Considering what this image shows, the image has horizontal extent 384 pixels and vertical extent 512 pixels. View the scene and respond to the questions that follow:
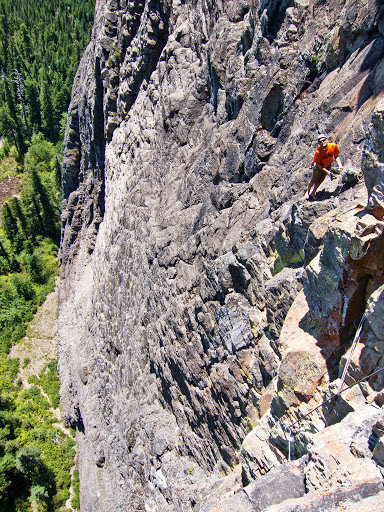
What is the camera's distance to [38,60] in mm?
94125

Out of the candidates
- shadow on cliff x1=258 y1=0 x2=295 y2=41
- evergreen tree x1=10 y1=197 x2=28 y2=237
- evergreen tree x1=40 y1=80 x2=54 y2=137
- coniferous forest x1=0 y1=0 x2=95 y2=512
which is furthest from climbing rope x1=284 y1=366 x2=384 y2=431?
evergreen tree x1=40 y1=80 x2=54 y2=137

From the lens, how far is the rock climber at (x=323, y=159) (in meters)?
8.07

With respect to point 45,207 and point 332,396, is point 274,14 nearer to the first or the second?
point 332,396

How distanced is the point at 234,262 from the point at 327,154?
4.15 meters

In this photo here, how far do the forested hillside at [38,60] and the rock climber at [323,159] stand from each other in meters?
77.1

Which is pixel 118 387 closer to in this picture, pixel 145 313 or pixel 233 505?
pixel 145 313

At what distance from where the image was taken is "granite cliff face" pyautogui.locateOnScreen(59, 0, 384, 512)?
6473 millimetres

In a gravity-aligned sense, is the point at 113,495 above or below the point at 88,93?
below

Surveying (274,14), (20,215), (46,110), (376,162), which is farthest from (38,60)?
(376,162)

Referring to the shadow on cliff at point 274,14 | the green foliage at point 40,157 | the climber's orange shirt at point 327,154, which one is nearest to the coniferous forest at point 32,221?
the green foliage at point 40,157

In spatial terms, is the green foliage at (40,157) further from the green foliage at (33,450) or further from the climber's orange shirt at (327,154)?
the climber's orange shirt at (327,154)

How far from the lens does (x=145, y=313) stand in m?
16.3

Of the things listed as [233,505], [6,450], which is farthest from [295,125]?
[6,450]

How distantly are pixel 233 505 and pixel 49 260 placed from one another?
45.0 m
